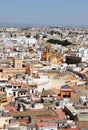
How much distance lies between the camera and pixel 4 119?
15578mm

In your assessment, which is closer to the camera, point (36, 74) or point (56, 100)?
point (56, 100)

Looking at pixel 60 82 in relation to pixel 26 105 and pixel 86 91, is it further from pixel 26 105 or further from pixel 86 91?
pixel 26 105

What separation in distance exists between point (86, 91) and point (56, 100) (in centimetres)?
364

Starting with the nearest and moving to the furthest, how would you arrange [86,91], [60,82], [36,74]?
[86,91], [60,82], [36,74]

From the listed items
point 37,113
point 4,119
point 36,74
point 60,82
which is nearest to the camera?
point 4,119

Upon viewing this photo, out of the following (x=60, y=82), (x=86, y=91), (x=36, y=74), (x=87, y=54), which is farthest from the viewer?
(x=87, y=54)

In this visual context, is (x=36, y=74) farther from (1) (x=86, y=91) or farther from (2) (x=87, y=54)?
(2) (x=87, y=54)

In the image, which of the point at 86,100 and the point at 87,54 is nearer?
the point at 86,100

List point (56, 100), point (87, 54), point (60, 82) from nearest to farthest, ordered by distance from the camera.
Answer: point (56, 100)
point (60, 82)
point (87, 54)

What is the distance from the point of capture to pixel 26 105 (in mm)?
18016

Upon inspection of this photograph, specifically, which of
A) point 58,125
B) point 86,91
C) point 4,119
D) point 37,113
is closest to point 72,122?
point 58,125

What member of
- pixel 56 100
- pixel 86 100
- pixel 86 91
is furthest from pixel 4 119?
pixel 86 91

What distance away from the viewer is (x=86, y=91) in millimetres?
22469

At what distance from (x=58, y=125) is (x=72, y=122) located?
2.15 feet
